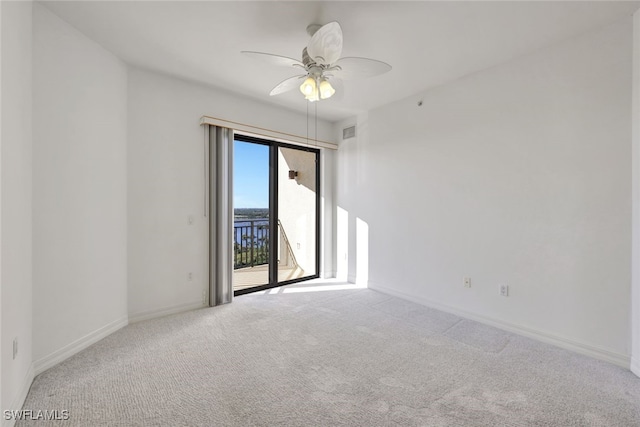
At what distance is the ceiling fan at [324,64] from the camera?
1872mm

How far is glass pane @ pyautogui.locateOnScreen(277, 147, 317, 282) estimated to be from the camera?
15.2 feet

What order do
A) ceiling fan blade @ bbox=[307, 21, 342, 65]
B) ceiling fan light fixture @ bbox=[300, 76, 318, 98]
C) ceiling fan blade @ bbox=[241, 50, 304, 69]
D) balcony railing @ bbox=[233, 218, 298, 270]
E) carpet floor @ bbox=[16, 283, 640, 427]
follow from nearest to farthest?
1. carpet floor @ bbox=[16, 283, 640, 427]
2. ceiling fan blade @ bbox=[307, 21, 342, 65]
3. ceiling fan blade @ bbox=[241, 50, 304, 69]
4. ceiling fan light fixture @ bbox=[300, 76, 318, 98]
5. balcony railing @ bbox=[233, 218, 298, 270]

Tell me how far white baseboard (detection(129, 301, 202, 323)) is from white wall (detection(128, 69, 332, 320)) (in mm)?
10

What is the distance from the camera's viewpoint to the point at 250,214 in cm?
416

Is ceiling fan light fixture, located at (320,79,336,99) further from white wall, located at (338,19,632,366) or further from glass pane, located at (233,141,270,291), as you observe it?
glass pane, located at (233,141,270,291)

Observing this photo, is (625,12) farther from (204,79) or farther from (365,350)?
(204,79)

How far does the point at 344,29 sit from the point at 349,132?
2.31 metres

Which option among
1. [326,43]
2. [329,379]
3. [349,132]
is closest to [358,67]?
[326,43]

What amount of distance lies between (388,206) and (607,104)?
229 centimetres

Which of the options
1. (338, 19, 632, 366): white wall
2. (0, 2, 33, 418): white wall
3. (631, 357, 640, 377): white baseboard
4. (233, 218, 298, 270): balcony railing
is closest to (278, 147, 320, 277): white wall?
(233, 218, 298, 270): balcony railing

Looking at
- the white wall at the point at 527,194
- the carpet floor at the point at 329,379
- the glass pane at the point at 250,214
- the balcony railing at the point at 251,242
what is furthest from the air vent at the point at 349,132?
the carpet floor at the point at 329,379

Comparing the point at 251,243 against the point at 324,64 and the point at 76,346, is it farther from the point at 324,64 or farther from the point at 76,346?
the point at 324,64

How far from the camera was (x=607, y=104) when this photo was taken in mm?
2252

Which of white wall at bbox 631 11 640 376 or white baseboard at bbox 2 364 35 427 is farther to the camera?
white wall at bbox 631 11 640 376
